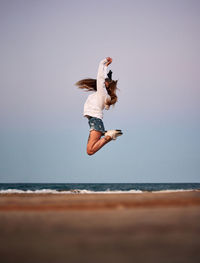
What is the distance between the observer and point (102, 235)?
1.38m

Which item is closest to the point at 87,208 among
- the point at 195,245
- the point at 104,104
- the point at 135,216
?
the point at 135,216

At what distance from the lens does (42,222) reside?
1.73 metres

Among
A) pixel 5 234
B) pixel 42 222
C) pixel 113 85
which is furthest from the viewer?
pixel 113 85

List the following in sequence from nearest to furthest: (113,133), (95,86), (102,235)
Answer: (102,235) < (113,133) < (95,86)

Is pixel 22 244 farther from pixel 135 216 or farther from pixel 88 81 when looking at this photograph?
pixel 88 81

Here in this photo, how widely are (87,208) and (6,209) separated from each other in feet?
1.85

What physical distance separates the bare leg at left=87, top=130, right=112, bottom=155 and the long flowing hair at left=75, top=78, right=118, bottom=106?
1.84 ft

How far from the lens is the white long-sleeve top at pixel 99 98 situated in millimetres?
Result: 5879

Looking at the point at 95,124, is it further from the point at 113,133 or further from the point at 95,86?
the point at 95,86

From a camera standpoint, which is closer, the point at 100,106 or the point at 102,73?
the point at 102,73

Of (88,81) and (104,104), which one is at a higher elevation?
(88,81)

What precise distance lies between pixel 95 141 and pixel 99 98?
2.37ft

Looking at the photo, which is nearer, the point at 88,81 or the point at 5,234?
the point at 5,234

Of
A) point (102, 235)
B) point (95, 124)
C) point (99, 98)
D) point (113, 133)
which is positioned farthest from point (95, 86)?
point (102, 235)
